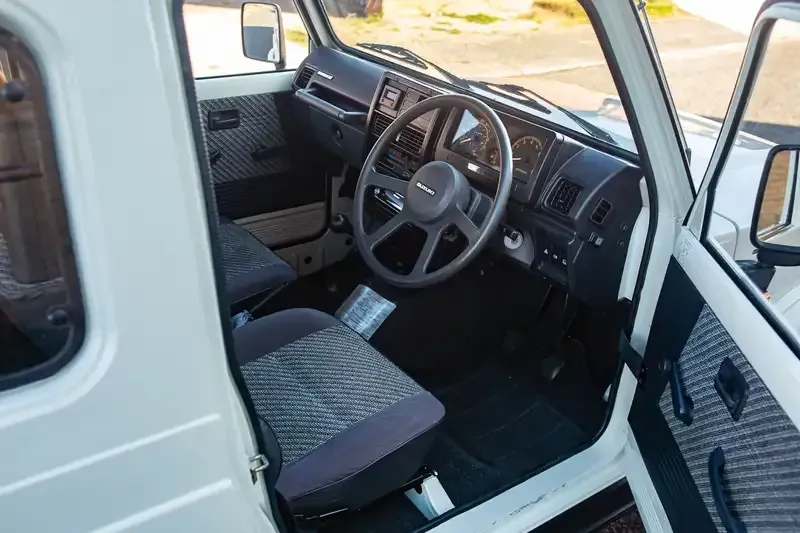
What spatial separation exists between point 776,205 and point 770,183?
→ 0.59 feet

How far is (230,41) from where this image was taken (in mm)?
3088

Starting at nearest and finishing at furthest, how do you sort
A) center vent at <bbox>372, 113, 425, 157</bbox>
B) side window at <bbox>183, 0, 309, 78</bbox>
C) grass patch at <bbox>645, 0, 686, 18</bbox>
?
grass patch at <bbox>645, 0, 686, 18</bbox>
center vent at <bbox>372, 113, 425, 157</bbox>
side window at <bbox>183, 0, 309, 78</bbox>

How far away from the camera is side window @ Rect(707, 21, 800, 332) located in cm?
140

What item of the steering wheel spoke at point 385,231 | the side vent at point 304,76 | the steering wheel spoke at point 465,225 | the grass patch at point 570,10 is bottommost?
the steering wheel spoke at point 385,231

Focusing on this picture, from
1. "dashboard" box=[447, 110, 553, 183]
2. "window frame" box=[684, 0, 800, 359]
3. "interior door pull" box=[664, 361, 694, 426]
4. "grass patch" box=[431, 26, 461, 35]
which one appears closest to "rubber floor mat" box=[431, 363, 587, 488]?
"interior door pull" box=[664, 361, 694, 426]

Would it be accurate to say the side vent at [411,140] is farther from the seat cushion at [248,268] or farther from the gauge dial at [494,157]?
the seat cushion at [248,268]

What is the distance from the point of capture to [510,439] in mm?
2361

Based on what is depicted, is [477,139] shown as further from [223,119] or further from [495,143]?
[223,119]

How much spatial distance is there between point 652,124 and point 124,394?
1257mm

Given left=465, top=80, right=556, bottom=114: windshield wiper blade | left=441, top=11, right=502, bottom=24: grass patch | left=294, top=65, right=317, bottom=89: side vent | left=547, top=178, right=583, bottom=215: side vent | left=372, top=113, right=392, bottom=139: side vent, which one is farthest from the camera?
left=294, top=65, right=317, bottom=89: side vent

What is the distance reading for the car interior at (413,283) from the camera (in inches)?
68.6

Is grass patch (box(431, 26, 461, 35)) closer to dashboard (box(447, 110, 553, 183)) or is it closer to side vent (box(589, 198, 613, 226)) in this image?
dashboard (box(447, 110, 553, 183))

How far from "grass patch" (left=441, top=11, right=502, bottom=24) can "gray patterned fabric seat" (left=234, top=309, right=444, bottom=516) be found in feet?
4.51

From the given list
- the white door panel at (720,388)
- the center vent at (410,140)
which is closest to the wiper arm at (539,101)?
the center vent at (410,140)
